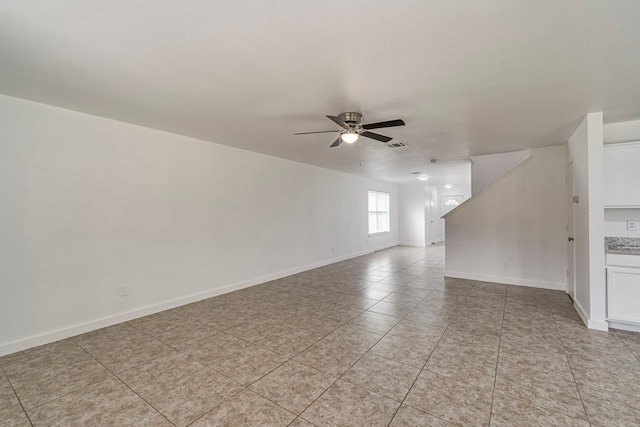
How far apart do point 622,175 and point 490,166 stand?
2211 mm

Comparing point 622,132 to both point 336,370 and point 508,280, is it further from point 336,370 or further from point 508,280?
point 336,370

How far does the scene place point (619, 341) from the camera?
2.78 m

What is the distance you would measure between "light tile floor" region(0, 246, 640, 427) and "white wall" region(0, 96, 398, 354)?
41cm

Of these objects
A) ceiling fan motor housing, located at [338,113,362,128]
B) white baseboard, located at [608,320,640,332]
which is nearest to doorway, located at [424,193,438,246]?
white baseboard, located at [608,320,640,332]

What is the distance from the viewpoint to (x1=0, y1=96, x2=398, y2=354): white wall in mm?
2750

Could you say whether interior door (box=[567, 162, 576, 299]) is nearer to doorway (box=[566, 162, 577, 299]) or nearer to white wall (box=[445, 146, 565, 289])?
doorway (box=[566, 162, 577, 299])

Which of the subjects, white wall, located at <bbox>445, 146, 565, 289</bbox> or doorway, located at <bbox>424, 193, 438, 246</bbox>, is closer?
white wall, located at <bbox>445, 146, 565, 289</bbox>

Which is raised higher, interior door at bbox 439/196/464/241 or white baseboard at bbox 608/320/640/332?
interior door at bbox 439/196/464/241

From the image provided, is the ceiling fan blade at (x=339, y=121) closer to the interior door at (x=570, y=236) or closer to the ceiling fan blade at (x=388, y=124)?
the ceiling fan blade at (x=388, y=124)

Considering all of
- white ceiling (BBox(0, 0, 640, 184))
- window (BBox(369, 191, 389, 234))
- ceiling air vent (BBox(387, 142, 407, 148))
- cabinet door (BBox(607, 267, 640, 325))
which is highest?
ceiling air vent (BBox(387, 142, 407, 148))

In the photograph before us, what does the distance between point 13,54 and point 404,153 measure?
16.2 ft

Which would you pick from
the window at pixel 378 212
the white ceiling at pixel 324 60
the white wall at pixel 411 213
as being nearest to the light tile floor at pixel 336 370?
the white ceiling at pixel 324 60

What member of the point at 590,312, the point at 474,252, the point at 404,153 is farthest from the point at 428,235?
the point at 590,312

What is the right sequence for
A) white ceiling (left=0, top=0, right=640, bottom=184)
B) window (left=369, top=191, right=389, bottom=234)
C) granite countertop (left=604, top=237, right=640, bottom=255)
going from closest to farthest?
white ceiling (left=0, top=0, right=640, bottom=184), granite countertop (left=604, top=237, right=640, bottom=255), window (left=369, top=191, right=389, bottom=234)
